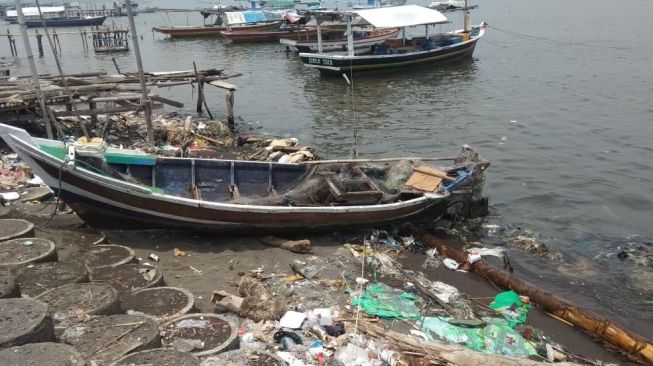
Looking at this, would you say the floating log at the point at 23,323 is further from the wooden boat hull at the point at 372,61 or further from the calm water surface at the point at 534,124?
the wooden boat hull at the point at 372,61

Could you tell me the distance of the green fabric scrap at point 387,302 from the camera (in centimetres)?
668

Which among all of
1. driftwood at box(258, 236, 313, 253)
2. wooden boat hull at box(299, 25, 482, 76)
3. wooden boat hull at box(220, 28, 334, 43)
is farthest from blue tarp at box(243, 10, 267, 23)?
driftwood at box(258, 236, 313, 253)

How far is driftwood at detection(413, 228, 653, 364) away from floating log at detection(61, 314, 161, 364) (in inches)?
209

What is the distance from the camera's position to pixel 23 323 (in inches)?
167

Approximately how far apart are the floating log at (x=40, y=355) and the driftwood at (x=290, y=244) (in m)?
4.70

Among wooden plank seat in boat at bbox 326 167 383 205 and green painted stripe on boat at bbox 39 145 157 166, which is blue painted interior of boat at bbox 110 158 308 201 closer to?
green painted stripe on boat at bbox 39 145 157 166

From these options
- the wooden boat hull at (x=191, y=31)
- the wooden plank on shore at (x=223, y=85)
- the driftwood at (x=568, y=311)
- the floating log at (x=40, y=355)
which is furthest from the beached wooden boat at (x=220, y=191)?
the wooden boat hull at (x=191, y=31)

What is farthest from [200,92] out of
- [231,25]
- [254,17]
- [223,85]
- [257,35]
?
[254,17]

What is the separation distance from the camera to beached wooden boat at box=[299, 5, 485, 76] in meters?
24.8

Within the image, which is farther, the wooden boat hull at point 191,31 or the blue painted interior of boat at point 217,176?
the wooden boat hull at point 191,31

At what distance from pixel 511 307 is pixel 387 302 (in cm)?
187

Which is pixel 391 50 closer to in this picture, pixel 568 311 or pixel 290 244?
pixel 290 244

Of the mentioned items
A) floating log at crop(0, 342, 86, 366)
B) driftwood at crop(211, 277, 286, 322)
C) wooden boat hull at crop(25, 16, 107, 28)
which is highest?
wooden boat hull at crop(25, 16, 107, 28)

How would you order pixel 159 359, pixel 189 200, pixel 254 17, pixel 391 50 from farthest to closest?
pixel 254 17 → pixel 391 50 → pixel 189 200 → pixel 159 359
